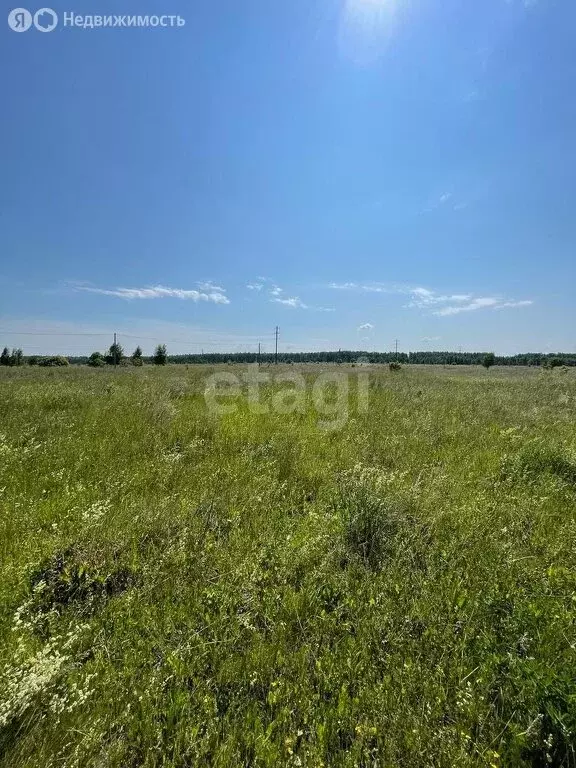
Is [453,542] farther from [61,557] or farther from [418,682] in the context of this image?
[61,557]

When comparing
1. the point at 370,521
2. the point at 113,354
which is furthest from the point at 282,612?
the point at 113,354

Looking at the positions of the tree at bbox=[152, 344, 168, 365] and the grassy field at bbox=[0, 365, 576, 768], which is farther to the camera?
the tree at bbox=[152, 344, 168, 365]

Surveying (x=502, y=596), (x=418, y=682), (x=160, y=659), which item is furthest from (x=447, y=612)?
(x=160, y=659)

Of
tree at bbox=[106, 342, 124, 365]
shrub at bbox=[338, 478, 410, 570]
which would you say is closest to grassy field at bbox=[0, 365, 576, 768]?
shrub at bbox=[338, 478, 410, 570]

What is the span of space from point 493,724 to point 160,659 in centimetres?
190

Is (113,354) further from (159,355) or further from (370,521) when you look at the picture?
(370,521)

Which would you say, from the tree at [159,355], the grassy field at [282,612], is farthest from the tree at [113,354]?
the grassy field at [282,612]

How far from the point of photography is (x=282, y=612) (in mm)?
2607

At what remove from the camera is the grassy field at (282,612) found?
178 centimetres

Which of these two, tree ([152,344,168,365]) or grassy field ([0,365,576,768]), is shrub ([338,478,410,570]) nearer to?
grassy field ([0,365,576,768])

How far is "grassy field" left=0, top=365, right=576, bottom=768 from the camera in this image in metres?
1.78

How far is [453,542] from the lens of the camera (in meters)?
3.38

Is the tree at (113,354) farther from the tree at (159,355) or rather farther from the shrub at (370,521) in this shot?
the shrub at (370,521)

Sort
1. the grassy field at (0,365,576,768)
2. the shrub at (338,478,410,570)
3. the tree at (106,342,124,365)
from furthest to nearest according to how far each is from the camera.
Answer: the tree at (106,342,124,365) < the shrub at (338,478,410,570) < the grassy field at (0,365,576,768)
